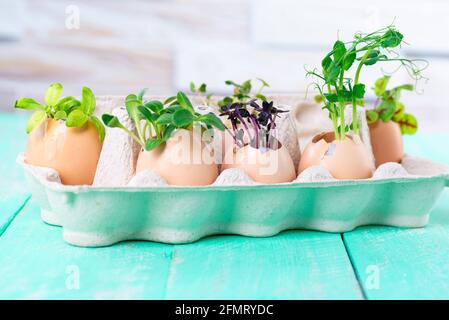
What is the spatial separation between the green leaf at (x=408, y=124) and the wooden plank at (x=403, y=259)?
156mm

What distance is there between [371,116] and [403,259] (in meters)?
0.30

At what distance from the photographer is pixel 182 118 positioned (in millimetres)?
789

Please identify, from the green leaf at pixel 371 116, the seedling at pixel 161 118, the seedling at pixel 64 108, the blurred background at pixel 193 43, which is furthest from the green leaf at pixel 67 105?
the blurred background at pixel 193 43

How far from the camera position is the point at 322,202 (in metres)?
0.86

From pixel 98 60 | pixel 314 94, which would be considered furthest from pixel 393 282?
pixel 98 60

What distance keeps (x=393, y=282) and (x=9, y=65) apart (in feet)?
6.58

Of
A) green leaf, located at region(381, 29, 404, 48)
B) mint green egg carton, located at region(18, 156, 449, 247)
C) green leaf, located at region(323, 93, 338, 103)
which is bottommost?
mint green egg carton, located at region(18, 156, 449, 247)

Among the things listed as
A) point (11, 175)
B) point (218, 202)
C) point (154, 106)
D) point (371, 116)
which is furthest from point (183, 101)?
point (11, 175)

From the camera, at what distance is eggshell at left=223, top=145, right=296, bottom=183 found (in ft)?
2.73

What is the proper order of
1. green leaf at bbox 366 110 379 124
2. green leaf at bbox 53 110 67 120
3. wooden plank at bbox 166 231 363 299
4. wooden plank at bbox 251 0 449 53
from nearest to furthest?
wooden plank at bbox 166 231 363 299
green leaf at bbox 53 110 67 120
green leaf at bbox 366 110 379 124
wooden plank at bbox 251 0 449 53

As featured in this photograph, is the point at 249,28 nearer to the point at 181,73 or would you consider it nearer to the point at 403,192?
the point at 181,73

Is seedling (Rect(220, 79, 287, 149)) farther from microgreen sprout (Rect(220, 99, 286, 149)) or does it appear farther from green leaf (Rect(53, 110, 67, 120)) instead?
green leaf (Rect(53, 110, 67, 120))

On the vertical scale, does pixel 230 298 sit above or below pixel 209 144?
below

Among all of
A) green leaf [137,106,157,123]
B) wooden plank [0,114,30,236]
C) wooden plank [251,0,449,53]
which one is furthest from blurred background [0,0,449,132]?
green leaf [137,106,157,123]
